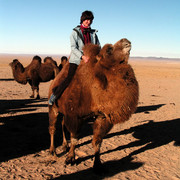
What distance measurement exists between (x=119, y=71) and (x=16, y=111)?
6504mm

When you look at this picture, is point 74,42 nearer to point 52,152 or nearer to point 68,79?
point 68,79

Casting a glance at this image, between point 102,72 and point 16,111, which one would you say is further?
point 16,111

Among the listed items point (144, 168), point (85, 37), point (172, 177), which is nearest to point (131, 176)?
point (144, 168)

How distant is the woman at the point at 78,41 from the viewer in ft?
12.1

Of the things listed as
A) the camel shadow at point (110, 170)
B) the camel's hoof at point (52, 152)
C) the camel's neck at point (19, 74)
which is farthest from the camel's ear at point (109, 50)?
the camel's neck at point (19, 74)

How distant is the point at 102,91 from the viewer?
10.4 ft

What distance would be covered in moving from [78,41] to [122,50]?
1195 mm

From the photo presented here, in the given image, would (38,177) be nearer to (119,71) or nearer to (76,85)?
(76,85)

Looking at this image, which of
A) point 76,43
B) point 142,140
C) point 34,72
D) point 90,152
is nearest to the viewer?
point 76,43

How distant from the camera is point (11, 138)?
5449 millimetres

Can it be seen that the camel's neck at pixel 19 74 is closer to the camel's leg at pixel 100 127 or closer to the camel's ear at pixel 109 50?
the camel's leg at pixel 100 127

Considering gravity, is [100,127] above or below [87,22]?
below

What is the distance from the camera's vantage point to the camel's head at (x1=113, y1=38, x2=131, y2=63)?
291cm

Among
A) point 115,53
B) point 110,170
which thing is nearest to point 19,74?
point 110,170
